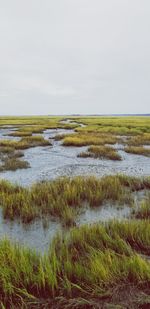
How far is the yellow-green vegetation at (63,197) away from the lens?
5234 millimetres

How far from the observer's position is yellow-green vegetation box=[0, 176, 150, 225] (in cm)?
523

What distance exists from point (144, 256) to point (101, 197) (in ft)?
9.54

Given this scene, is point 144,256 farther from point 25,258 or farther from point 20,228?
point 20,228

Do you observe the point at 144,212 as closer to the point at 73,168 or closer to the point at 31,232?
the point at 31,232

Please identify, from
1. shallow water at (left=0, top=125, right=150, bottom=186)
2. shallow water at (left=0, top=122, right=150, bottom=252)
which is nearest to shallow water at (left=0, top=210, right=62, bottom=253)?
shallow water at (left=0, top=122, right=150, bottom=252)

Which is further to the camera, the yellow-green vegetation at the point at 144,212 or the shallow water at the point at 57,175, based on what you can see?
the yellow-green vegetation at the point at 144,212

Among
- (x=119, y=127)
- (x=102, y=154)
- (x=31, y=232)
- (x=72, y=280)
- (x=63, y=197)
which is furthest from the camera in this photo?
(x=119, y=127)

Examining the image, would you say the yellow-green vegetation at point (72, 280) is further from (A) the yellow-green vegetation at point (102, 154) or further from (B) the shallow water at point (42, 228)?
(A) the yellow-green vegetation at point (102, 154)

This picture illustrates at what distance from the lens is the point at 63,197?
604 centimetres

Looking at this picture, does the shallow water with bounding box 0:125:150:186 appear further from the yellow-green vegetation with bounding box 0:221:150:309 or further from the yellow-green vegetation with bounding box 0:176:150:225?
the yellow-green vegetation with bounding box 0:221:150:309

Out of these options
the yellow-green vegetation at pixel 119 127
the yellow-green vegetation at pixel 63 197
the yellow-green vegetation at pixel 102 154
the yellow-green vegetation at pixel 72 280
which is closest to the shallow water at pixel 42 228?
the yellow-green vegetation at pixel 63 197

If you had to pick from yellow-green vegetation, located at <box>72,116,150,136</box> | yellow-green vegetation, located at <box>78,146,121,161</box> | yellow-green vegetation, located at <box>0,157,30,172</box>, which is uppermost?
yellow-green vegetation, located at <box>72,116,150,136</box>

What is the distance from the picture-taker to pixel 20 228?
15.5 ft

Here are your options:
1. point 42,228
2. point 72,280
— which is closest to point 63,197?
point 42,228
